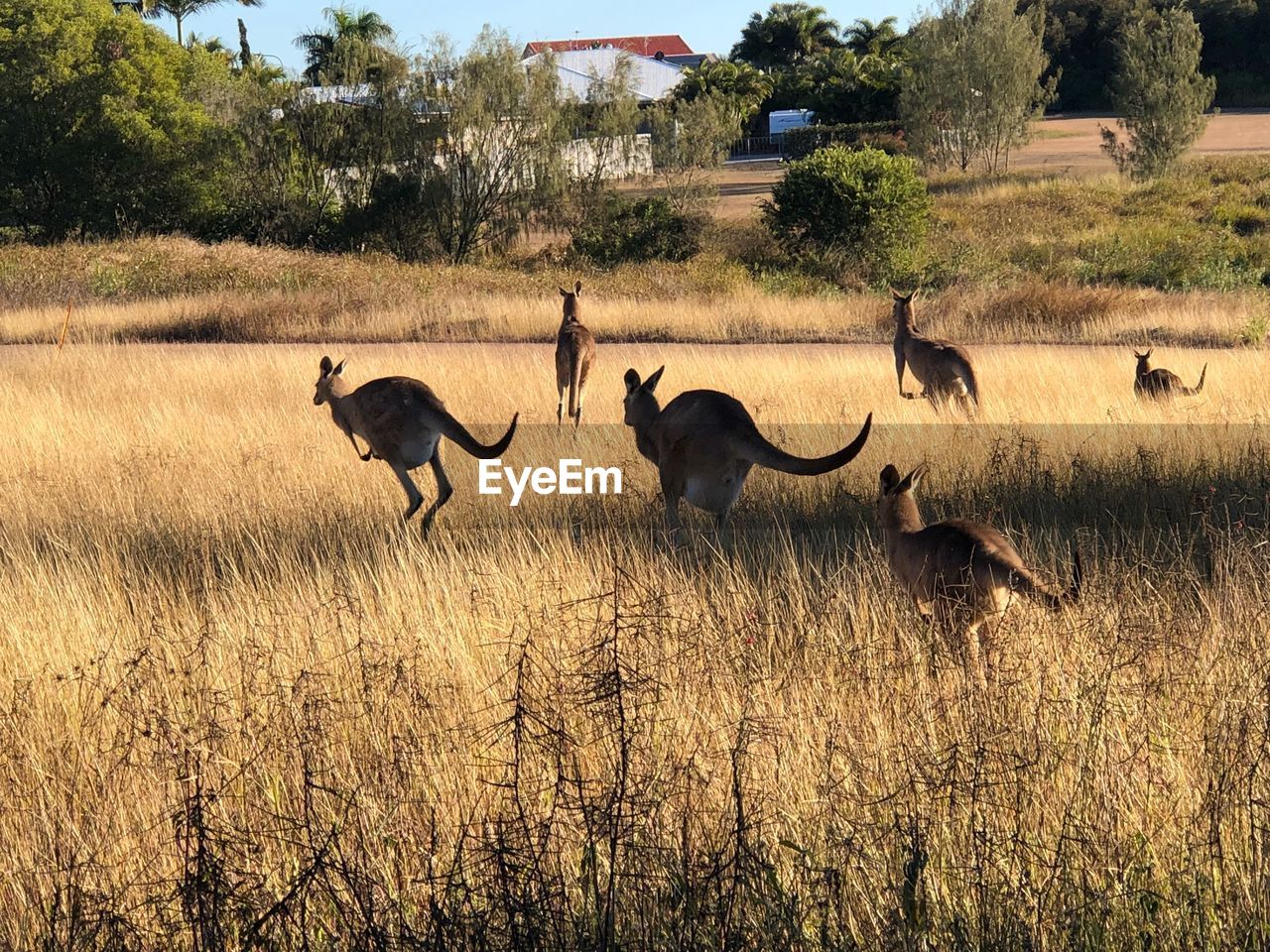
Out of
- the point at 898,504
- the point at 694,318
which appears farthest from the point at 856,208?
the point at 898,504

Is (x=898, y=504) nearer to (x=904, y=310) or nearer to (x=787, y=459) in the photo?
(x=787, y=459)

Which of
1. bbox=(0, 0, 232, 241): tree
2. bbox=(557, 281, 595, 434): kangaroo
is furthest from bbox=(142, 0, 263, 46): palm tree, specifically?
bbox=(557, 281, 595, 434): kangaroo

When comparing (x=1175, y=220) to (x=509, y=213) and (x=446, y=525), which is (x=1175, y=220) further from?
(x=446, y=525)

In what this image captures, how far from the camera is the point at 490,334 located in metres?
23.0

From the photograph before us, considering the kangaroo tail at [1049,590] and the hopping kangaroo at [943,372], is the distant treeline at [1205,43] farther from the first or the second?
the kangaroo tail at [1049,590]

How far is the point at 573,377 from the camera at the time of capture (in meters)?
12.1

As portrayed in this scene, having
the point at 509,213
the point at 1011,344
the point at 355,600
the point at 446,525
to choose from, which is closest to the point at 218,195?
the point at 509,213

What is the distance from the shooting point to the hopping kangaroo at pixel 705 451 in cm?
664

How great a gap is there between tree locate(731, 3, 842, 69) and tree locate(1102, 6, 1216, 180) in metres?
43.6

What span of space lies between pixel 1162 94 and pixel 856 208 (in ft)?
56.9

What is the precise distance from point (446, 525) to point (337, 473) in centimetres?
170

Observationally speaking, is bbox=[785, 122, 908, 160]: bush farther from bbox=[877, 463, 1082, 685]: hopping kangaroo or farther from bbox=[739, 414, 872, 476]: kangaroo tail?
bbox=[877, 463, 1082, 685]: hopping kangaroo

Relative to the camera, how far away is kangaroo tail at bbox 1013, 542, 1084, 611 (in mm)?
4109

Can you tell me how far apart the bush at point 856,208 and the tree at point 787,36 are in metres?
57.0
